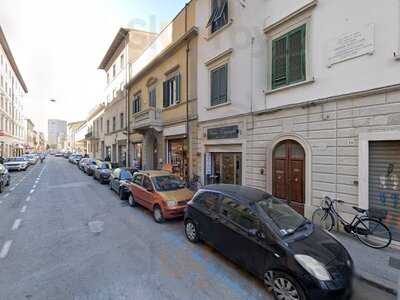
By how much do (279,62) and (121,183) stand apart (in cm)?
823

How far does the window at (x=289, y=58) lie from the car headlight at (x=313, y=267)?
5.78m

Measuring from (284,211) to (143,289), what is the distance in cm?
282

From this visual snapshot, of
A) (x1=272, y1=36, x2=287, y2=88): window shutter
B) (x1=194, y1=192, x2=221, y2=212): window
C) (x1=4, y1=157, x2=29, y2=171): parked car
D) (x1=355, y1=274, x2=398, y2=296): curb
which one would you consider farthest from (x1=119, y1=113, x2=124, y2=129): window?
(x1=355, y1=274, x2=398, y2=296): curb

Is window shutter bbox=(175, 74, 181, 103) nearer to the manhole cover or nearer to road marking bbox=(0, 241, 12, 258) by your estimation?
the manhole cover

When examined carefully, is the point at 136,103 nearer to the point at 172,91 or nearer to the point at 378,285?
the point at 172,91

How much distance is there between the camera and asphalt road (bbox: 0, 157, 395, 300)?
3877 millimetres

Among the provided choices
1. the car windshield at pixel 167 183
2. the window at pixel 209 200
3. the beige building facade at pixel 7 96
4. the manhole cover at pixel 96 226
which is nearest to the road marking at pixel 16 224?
the manhole cover at pixel 96 226

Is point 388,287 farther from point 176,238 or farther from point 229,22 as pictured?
point 229,22

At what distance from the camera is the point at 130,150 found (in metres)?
22.3

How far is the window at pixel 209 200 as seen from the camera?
531 centimetres

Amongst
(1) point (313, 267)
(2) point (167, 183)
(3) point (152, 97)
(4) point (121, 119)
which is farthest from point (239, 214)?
(4) point (121, 119)

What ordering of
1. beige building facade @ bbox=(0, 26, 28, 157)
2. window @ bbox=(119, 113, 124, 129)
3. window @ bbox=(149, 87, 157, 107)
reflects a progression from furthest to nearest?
beige building facade @ bbox=(0, 26, 28, 157)
window @ bbox=(119, 113, 124, 129)
window @ bbox=(149, 87, 157, 107)

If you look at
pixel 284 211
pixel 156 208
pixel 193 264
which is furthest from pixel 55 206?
pixel 284 211

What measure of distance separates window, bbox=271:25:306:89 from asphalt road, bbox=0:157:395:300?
5792mm
